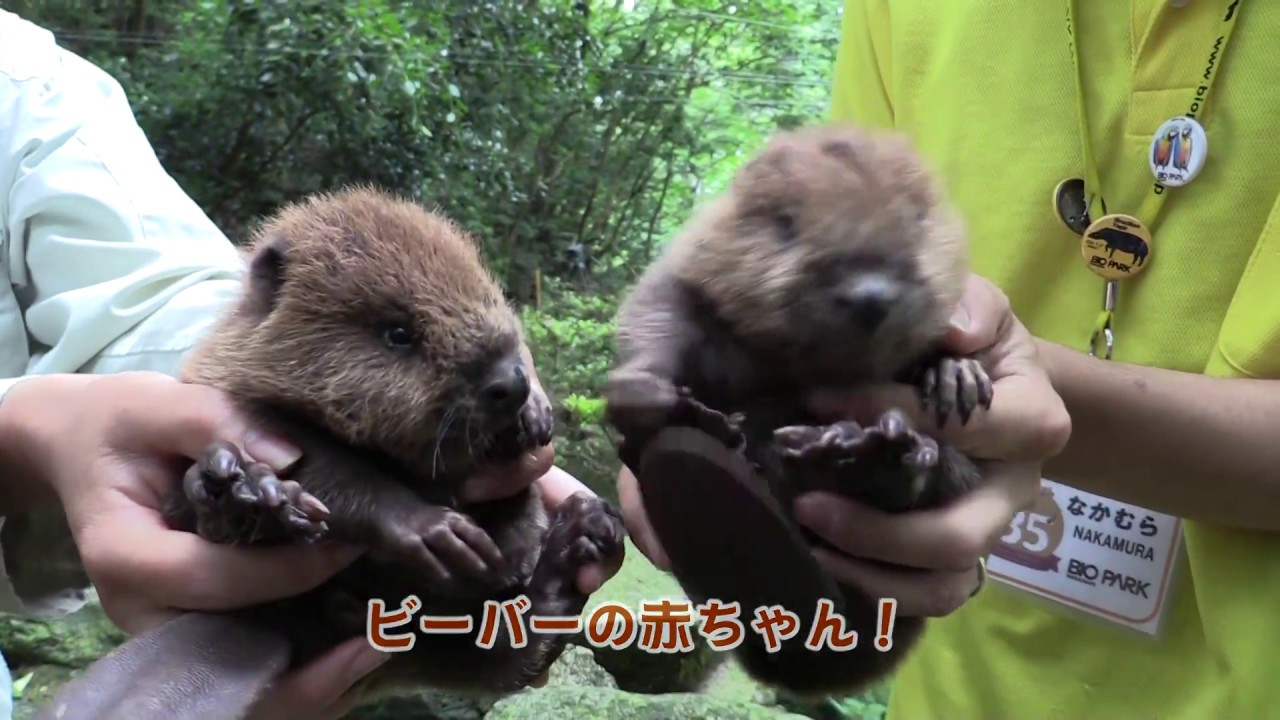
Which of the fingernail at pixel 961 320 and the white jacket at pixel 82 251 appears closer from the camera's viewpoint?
the fingernail at pixel 961 320

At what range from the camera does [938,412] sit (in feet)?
2.76

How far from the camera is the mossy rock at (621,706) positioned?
1.42 m

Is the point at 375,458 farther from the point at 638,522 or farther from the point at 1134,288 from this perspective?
the point at 1134,288

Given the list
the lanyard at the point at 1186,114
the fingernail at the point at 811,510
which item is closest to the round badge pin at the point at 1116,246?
the lanyard at the point at 1186,114

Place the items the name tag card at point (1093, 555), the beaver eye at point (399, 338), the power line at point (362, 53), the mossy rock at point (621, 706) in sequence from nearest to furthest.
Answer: the beaver eye at point (399, 338) → the name tag card at point (1093, 555) → the mossy rock at point (621, 706) → the power line at point (362, 53)

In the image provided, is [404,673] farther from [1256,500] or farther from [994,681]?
[1256,500]

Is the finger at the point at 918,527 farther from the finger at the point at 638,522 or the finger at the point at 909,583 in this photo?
the finger at the point at 638,522

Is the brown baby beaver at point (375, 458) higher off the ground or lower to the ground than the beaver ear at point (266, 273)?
lower

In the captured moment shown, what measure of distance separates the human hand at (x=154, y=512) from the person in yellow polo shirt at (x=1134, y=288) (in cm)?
68

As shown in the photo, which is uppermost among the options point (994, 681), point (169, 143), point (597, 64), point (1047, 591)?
point (597, 64)

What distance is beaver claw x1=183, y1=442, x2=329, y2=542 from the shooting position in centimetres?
83

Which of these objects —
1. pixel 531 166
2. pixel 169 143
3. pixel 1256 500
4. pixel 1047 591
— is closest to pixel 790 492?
pixel 1047 591

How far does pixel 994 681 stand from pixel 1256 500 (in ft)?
1.43
